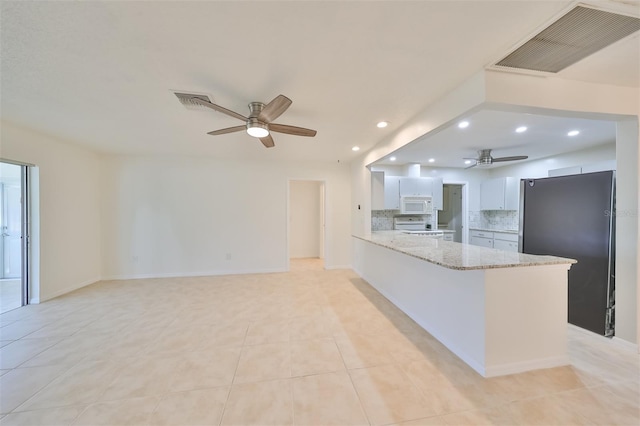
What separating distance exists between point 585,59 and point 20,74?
4.41m

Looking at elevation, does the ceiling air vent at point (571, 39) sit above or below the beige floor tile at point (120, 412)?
above

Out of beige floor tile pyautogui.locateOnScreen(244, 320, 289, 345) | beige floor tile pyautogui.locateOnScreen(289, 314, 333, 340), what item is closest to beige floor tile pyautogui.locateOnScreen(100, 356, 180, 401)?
beige floor tile pyautogui.locateOnScreen(244, 320, 289, 345)

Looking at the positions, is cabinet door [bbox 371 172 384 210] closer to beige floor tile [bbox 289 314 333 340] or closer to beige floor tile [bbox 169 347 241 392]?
beige floor tile [bbox 289 314 333 340]

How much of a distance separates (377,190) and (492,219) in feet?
11.7

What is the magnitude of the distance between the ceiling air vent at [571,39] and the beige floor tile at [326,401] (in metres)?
2.69

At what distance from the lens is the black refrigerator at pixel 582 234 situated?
2.44 meters

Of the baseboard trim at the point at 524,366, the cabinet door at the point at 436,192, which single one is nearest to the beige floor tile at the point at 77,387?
the baseboard trim at the point at 524,366

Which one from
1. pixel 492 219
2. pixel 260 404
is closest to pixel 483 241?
pixel 492 219

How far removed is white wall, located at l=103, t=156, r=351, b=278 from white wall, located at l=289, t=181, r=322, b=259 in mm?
1502

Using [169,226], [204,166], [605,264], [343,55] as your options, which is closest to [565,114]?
[605,264]

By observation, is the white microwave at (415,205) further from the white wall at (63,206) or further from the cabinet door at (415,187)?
the white wall at (63,206)

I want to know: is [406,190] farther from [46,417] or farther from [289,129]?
[46,417]

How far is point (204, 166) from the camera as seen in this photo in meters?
4.94

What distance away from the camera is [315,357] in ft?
7.03
